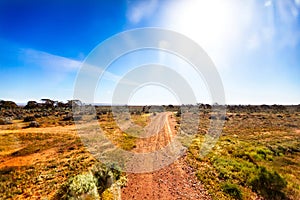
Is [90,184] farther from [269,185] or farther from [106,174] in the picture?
[269,185]

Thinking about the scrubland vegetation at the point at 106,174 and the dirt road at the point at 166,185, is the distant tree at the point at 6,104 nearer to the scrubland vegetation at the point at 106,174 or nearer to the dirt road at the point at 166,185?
the scrubland vegetation at the point at 106,174

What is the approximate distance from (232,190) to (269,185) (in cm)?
253

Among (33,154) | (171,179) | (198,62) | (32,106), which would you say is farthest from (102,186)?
(32,106)

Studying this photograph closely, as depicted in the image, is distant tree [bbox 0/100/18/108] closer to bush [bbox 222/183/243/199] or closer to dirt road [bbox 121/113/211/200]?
dirt road [bbox 121/113/211/200]

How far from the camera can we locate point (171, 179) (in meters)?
10.5

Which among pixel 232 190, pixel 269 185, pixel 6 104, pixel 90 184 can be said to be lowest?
pixel 269 185

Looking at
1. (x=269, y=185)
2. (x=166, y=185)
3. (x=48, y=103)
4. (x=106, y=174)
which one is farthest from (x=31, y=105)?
(x=269, y=185)

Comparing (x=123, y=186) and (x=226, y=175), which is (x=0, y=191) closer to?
(x=123, y=186)

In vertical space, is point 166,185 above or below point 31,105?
below

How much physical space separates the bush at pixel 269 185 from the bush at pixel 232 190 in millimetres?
1303

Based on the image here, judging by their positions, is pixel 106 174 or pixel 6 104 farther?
pixel 6 104

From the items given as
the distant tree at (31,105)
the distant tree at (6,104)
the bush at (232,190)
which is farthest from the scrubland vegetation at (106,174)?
the distant tree at (31,105)

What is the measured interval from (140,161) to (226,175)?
17.2 feet

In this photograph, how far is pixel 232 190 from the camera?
936 cm
